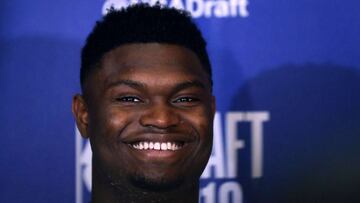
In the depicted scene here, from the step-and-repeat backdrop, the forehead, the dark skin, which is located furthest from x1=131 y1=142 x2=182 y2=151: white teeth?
the step-and-repeat backdrop

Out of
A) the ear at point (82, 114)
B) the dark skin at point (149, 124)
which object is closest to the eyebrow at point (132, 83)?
the dark skin at point (149, 124)

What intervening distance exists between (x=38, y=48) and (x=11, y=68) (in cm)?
8

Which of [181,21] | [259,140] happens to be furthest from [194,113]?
[259,140]

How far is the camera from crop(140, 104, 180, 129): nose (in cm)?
88

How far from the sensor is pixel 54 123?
1268mm

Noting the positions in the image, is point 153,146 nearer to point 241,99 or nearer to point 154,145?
point 154,145

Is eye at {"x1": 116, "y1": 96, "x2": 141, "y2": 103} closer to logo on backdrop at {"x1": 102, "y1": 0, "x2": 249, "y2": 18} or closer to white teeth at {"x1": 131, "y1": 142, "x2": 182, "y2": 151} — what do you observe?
white teeth at {"x1": 131, "y1": 142, "x2": 182, "y2": 151}

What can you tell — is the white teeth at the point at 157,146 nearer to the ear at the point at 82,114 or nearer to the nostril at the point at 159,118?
the nostril at the point at 159,118

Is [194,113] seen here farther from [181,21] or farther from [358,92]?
[358,92]

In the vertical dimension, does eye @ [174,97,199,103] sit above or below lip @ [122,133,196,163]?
above

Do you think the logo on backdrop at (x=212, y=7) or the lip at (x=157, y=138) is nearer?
the lip at (x=157, y=138)

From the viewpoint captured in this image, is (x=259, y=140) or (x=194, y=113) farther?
(x=259, y=140)

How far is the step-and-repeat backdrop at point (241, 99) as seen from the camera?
1265 mm

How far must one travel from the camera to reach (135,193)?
893 mm
